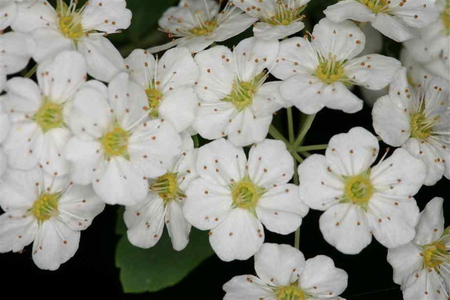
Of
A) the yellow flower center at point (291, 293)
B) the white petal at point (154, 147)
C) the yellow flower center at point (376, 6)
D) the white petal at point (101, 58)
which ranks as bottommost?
the yellow flower center at point (291, 293)

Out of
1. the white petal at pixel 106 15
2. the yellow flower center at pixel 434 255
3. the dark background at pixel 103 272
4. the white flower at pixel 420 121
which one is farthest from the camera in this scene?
the dark background at pixel 103 272

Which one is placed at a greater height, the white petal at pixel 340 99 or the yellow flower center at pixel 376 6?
the yellow flower center at pixel 376 6

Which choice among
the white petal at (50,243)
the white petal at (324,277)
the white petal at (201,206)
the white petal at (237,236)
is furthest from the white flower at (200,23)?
the white petal at (324,277)

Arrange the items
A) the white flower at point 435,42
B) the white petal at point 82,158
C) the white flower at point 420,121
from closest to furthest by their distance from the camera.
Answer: the white petal at point 82,158
the white flower at point 420,121
the white flower at point 435,42

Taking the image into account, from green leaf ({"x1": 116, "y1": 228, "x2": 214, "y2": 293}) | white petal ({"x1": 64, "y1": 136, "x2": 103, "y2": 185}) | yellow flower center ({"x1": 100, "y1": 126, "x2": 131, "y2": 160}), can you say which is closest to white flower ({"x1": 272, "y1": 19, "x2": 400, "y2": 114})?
yellow flower center ({"x1": 100, "y1": 126, "x2": 131, "y2": 160})

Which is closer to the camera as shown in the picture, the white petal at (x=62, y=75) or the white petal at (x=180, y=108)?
the white petal at (x=62, y=75)

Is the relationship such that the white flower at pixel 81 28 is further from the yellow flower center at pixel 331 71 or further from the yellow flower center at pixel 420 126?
the yellow flower center at pixel 420 126

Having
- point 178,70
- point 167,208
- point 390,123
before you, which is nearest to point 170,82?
point 178,70

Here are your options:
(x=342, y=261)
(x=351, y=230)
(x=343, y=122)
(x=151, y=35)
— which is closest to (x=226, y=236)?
(x=351, y=230)
